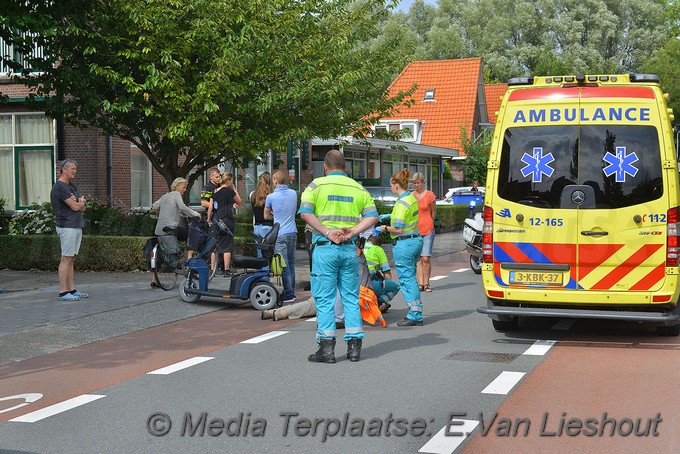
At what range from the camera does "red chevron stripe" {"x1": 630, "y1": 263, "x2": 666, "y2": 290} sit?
892cm

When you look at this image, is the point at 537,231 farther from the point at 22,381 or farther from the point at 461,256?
the point at 461,256

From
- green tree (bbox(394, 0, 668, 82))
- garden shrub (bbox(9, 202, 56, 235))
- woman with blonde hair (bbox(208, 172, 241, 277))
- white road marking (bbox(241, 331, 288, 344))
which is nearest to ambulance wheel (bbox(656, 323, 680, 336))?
white road marking (bbox(241, 331, 288, 344))

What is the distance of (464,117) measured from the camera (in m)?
53.5

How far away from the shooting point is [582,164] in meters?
9.20

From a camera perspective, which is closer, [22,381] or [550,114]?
[22,381]

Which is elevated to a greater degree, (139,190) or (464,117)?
(464,117)

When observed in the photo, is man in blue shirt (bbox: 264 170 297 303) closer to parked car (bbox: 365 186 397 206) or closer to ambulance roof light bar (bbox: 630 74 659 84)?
ambulance roof light bar (bbox: 630 74 659 84)

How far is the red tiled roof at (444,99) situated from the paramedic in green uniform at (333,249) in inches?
1748

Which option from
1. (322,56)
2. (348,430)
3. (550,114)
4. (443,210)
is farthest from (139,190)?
(348,430)

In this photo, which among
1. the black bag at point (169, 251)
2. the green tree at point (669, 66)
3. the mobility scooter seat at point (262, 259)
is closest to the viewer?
the mobility scooter seat at point (262, 259)

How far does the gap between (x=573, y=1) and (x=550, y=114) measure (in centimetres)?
6004

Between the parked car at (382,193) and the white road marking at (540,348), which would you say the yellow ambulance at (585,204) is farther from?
the parked car at (382,193)

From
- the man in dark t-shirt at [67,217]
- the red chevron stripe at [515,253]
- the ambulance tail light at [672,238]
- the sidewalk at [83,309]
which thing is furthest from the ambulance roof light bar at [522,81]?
the man in dark t-shirt at [67,217]

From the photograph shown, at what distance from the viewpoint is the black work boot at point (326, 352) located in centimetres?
825
